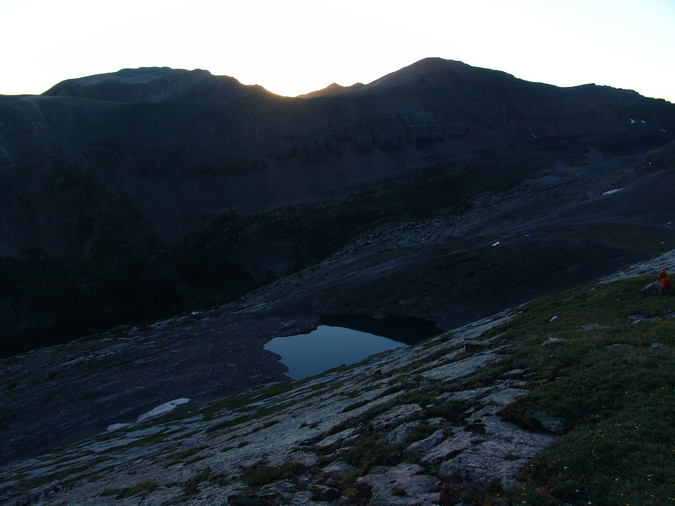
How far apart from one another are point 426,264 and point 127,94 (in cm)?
17302

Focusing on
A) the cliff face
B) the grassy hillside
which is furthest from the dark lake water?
the cliff face

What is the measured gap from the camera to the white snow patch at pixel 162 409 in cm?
4000

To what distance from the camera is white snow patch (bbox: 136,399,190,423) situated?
4000 cm

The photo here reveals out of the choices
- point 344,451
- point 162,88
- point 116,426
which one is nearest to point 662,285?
point 344,451

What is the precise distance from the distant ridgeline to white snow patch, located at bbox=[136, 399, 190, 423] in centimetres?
4828

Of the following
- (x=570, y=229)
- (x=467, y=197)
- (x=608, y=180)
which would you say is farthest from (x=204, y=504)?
(x=467, y=197)

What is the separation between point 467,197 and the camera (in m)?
116

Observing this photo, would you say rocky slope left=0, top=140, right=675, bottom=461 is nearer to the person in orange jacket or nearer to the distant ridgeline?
the distant ridgeline

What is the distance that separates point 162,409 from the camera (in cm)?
4091

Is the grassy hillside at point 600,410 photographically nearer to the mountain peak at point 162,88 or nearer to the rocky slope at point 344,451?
the rocky slope at point 344,451

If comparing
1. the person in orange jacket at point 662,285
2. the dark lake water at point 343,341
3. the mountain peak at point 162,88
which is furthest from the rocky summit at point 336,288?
the dark lake water at point 343,341

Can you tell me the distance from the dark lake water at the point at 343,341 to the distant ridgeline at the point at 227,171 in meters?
38.3

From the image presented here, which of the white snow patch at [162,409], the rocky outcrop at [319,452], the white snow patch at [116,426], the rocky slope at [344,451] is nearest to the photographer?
the rocky slope at [344,451]

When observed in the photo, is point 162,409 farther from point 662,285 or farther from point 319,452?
Answer: point 662,285
